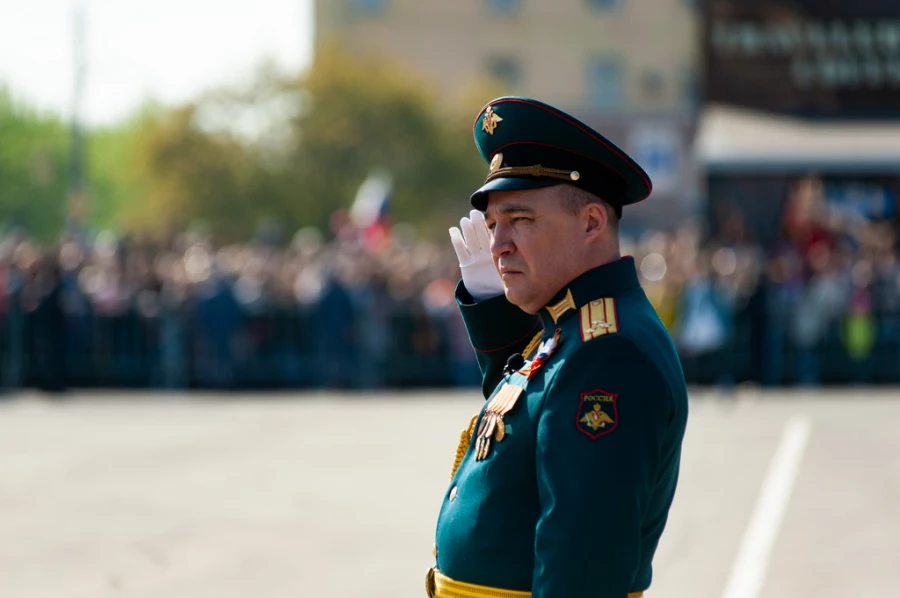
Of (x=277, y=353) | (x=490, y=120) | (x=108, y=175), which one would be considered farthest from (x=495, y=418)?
(x=108, y=175)

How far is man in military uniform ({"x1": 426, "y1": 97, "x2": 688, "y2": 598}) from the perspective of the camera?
9.55ft

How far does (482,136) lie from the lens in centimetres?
349

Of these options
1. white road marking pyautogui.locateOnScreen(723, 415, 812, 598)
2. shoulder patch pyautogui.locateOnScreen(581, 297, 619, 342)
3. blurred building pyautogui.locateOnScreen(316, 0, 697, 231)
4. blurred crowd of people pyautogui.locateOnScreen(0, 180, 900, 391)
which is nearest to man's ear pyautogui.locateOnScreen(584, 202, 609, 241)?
shoulder patch pyautogui.locateOnScreen(581, 297, 619, 342)

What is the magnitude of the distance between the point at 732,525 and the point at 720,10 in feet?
66.4

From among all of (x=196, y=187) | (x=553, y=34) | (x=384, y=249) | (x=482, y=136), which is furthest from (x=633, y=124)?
(x=482, y=136)

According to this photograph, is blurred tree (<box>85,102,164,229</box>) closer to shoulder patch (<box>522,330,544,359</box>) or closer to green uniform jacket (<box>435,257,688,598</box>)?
shoulder patch (<box>522,330,544,359</box>)

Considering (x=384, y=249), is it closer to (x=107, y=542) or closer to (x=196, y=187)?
(x=107, y=542)

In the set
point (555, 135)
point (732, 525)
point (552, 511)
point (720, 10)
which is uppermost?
point (720, 10)

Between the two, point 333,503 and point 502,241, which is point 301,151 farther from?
point 502,241

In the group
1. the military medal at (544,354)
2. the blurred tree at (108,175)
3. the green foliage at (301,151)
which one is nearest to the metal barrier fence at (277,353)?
the military medal at (544,354)

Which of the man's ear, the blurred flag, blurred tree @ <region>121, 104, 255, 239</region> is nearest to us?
the man's ear

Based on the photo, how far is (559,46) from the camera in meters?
73.4

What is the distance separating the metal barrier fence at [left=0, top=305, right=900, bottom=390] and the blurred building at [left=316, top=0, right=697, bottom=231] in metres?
49.8

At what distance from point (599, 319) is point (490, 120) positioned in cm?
59
